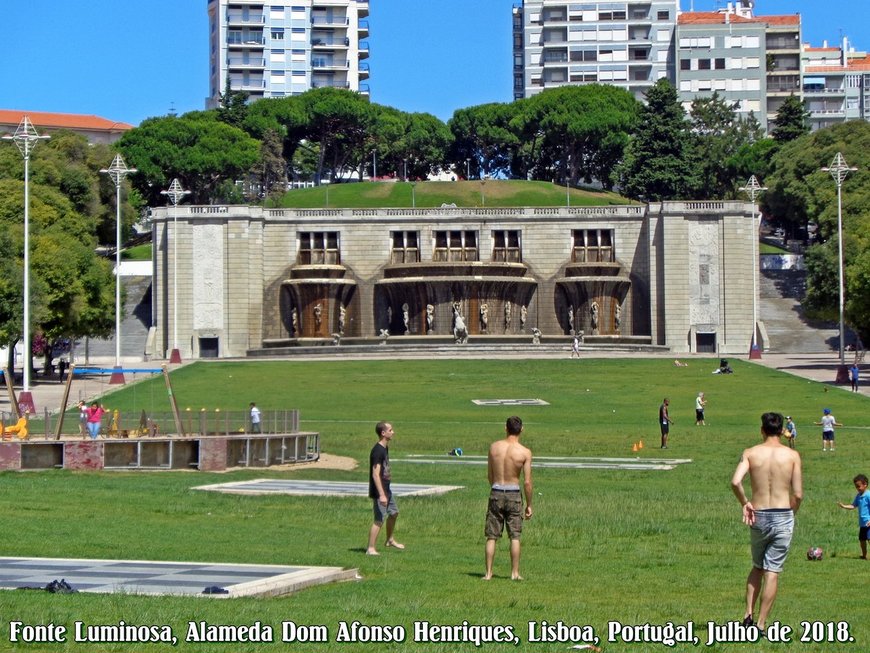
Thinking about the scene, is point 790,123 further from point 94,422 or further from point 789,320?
point 94,422

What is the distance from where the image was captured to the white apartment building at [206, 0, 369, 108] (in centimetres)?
18688

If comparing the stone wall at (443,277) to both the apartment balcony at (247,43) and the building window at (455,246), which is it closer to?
the building window at (455,246)

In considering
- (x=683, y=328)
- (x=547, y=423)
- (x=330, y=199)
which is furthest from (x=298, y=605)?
(x=330, y=199)

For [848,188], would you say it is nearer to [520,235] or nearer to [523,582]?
[520,235]

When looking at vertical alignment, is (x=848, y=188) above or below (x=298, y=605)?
above

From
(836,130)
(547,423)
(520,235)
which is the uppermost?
(836,130)

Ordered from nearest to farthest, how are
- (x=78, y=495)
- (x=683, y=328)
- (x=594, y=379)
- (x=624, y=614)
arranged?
(x=624, y=614), (x=78, y=495), (x=594, y=379), (x=683, y=328)

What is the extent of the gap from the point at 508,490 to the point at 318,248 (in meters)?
83.7

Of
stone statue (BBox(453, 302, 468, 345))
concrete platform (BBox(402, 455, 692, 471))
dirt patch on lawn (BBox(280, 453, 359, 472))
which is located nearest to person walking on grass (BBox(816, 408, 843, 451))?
concrete platform (BBox(402, 455, 692, 471))

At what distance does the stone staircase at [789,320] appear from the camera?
Result: 303 feet

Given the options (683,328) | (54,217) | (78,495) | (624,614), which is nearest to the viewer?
(624,614)

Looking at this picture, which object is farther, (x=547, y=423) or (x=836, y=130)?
(x=836, y=130)

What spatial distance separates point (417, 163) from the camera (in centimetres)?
15375

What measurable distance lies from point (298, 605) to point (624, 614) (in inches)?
127
